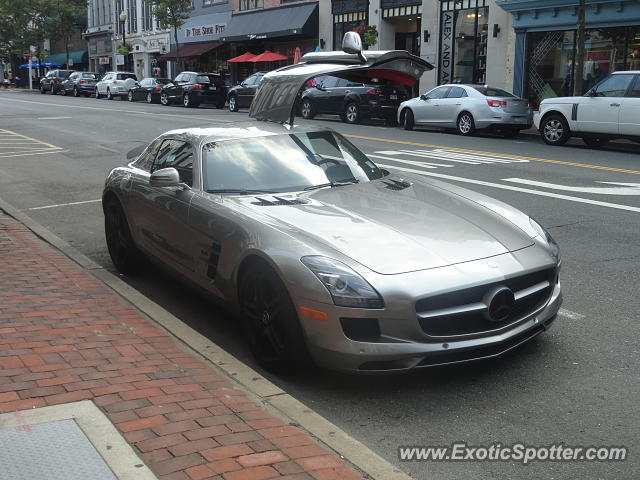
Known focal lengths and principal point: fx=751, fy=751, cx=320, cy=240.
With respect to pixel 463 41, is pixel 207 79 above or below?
below

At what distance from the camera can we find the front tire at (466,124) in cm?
2089

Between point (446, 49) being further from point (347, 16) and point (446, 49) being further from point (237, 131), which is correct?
point (237, 131)

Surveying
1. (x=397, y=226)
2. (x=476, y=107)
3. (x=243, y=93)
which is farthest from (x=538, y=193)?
(x=243, y=93)

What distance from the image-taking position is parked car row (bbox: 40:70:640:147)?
16.8 meters

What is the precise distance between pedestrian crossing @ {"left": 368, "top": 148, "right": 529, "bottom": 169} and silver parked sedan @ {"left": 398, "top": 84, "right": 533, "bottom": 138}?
14.3ft

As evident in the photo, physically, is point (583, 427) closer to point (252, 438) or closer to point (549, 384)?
point (549, 384)

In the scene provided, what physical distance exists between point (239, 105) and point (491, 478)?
29.9 metres

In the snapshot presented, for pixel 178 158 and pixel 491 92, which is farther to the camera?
pixel 491 92

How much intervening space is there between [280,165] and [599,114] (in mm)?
13328

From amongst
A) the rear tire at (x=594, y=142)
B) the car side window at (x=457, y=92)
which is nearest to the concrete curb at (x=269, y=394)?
the rear tire at (x=594, y=142)

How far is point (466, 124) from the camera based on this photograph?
21.1 meters

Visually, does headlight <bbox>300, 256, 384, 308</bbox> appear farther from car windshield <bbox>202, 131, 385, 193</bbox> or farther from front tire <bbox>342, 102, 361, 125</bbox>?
front tire <bbox>342, 102, 361, 125</bbox>

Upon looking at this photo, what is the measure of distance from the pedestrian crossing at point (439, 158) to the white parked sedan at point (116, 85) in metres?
30.5

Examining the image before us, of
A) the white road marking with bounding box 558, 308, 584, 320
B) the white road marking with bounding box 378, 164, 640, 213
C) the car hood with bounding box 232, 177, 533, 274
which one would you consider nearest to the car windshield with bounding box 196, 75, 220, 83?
the white road marking with bounding box 378, 164, 640, 213
